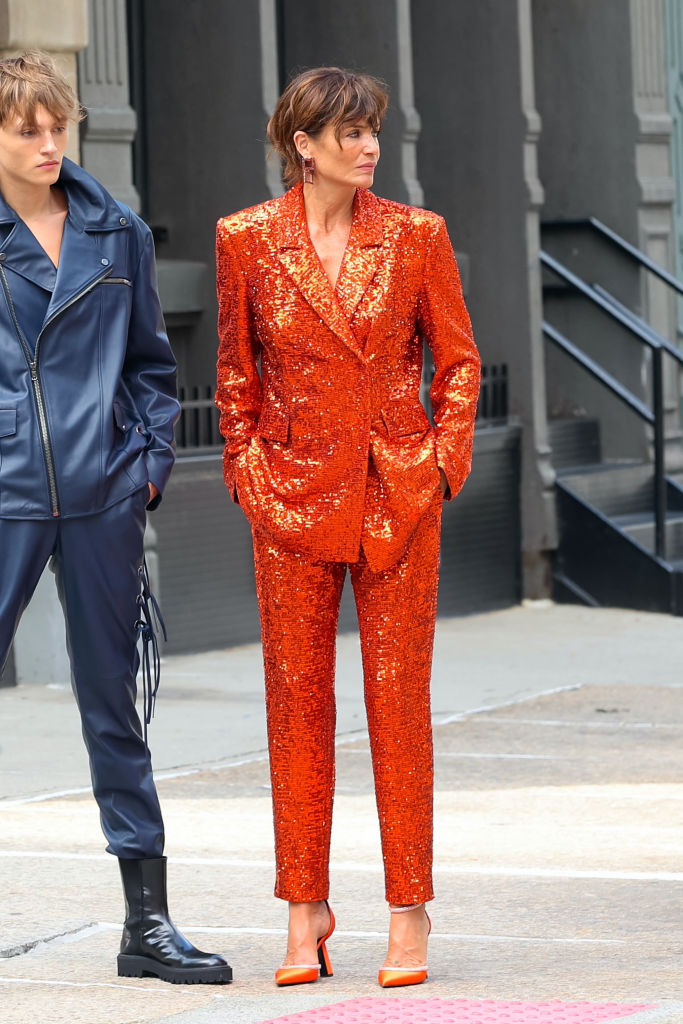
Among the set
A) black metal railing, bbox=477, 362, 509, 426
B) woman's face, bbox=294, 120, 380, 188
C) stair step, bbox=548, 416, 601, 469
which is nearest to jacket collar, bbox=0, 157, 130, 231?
woman's face, bbox=294, 120, 380, 188

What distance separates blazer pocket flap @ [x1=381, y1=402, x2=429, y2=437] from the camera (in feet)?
15.5

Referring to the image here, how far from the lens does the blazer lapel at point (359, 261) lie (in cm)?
470

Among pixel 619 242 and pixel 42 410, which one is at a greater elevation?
pixel 42 410

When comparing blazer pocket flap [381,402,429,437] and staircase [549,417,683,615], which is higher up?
blazer pocket flap [381,402,429,437]

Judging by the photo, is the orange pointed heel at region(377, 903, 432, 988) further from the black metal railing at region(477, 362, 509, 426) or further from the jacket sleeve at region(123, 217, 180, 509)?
the black metal railing at region(477, 362, 509, 426)

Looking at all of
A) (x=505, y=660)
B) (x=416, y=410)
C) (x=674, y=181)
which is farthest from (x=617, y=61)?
(x=416, y=410)

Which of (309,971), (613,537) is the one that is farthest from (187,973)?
(613,537)

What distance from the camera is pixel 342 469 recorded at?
15.4 feet

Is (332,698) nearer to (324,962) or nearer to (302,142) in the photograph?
(324,962)

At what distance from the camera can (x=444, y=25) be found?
13836mm

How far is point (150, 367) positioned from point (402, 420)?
61 centimetres

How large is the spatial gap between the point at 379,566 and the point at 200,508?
6495 millimetres

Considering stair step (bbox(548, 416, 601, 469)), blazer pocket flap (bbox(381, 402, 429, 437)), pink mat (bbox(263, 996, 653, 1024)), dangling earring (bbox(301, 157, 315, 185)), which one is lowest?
stair step (bbox(548, 416, 601, 469))

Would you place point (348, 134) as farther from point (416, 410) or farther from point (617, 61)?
point (617, 61)
